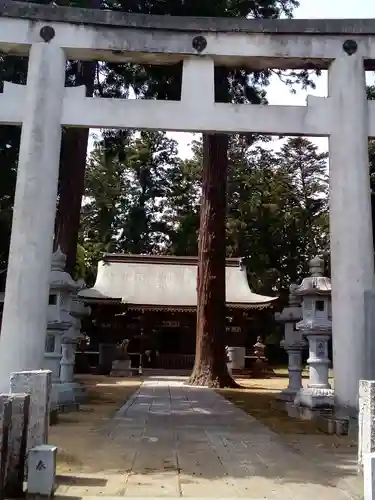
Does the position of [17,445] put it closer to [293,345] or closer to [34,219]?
[34,219]

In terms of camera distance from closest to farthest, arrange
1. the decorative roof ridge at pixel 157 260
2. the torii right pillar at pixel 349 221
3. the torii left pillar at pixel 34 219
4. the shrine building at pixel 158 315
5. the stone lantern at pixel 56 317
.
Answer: the torii left pillar at pixel 34 219 < the torii right pillar at pixel 349 221 < the stone lantern at pixel 56 317 < the shrine building at pixel 158 315 < the decorative roof ridge at pixel 157 260

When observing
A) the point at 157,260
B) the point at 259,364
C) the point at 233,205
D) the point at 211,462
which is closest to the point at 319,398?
the point at 211,462

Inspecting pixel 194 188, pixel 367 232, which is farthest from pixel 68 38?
pixel 194 188

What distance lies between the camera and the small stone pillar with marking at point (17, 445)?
13.0ft

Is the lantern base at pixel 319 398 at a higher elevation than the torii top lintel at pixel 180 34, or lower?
lower

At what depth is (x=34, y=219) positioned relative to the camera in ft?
23.3

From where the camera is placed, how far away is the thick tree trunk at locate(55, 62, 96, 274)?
13617 mm

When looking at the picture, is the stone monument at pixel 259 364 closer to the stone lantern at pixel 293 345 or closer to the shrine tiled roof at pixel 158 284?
the shrine tiled roof at pixel 158 284

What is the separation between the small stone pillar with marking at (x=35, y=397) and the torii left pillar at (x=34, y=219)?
2428 millimetres

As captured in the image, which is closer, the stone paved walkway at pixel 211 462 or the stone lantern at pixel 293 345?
the stone paved walkway at pixel 211 462

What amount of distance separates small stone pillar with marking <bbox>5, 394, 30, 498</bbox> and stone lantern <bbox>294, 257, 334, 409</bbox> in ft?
18.5

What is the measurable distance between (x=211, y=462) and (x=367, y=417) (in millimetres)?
1839

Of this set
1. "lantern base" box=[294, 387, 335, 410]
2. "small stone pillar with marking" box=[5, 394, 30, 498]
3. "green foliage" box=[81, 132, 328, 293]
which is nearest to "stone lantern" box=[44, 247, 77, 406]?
"lantern base" box=[294, 387, 335, 410]

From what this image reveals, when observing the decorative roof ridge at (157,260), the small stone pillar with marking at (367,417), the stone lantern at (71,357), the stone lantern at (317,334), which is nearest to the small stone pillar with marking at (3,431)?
the small stone pillar with marking at (367,417)
